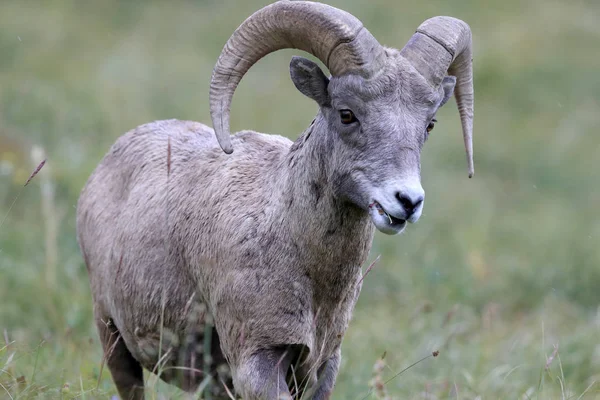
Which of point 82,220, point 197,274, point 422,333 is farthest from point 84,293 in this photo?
point 197,274

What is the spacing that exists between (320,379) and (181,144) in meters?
1.93

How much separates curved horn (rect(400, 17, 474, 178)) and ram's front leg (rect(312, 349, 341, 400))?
1446 mm

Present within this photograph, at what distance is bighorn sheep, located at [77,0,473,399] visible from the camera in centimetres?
489

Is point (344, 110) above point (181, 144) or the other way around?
above

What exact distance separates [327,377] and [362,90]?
1706 mm

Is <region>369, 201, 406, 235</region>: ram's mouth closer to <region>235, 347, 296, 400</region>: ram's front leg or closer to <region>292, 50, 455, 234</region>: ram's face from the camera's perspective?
<region>292, 50, 455, 234</region>: ram's face

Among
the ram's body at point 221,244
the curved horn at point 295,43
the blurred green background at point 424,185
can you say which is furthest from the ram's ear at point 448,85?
the blurred green background at point 424,185

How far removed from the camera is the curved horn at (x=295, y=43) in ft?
16.3

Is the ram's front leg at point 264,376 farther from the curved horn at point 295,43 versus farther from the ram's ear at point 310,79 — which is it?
the ram's ear at point 310,79

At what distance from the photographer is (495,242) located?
12.1 m

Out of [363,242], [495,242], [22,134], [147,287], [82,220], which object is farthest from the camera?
[22,134]

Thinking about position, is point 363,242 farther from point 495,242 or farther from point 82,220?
point 495,242

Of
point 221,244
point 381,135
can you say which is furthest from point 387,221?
point 221,244

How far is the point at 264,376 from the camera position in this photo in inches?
196
